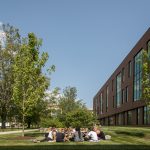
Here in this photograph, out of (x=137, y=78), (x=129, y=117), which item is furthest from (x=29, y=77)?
(x=129, y=117)

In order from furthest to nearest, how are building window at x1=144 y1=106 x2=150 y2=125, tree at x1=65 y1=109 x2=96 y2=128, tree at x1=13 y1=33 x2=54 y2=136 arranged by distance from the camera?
1. building window at x1=144 y1=106 x2=150 y2=125
2. tree at x1=65 y1=109 x2=96 y2=128
3. tree at x1=13 y1=33 x2=54 y2=136

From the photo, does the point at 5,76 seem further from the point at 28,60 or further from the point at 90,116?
the point at 28,60

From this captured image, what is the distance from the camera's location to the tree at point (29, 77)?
102ft

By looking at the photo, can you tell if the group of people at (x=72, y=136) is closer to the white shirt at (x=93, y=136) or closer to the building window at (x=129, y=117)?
the white shirt at (x=93, y=136)

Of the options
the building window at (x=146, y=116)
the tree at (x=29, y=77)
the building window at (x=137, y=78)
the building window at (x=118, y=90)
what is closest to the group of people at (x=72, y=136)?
the tree at (x=29, y=77)

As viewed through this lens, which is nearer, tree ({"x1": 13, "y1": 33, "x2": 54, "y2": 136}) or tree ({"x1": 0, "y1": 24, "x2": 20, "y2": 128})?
tree ({"x1": 13, "y1": 33, "x2": 54, "y2": 136})

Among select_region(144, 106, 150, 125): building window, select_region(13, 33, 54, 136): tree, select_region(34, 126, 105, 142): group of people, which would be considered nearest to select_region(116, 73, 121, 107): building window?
select_region(144, 106, 150, 125): building window

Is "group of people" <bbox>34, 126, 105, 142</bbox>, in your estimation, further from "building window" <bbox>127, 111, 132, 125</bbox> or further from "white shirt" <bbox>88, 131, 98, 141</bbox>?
"building window" <bbox>127, 111, 132, 125</bbox>

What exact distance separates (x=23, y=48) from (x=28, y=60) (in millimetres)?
1314

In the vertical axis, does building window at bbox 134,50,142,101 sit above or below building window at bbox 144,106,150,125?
above

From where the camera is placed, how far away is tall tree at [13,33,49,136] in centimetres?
3120

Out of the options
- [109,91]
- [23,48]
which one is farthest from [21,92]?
[109,91]

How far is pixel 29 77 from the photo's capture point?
A: 31359 mm

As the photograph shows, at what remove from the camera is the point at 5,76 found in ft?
192
